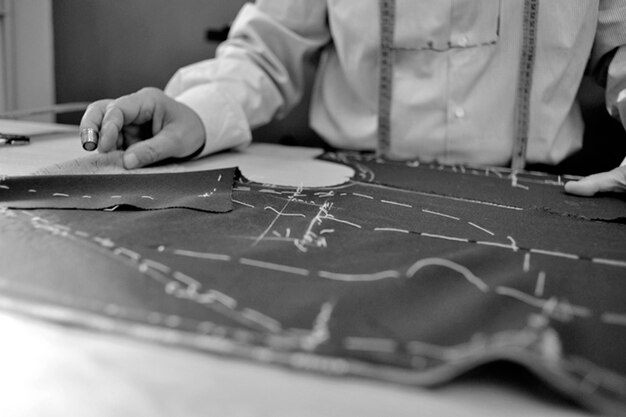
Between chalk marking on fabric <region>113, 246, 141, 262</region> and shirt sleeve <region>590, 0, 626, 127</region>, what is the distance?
2.57 ft

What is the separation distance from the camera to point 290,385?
0.30 m

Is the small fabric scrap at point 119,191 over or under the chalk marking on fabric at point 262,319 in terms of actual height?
over

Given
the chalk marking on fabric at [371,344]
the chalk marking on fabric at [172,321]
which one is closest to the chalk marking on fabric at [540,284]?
the chalk marking on fabric at [371,344]

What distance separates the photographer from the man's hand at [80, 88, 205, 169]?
0.76 m

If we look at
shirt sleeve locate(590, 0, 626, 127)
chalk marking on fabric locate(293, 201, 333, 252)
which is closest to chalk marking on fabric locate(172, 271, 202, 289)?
chalk marking on fabric locate(293, 201, 333, 252)

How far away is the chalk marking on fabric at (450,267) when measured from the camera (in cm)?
41

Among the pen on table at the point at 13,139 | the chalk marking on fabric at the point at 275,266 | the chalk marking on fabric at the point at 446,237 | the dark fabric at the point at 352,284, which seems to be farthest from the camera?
the pen on table at the point at 13,139

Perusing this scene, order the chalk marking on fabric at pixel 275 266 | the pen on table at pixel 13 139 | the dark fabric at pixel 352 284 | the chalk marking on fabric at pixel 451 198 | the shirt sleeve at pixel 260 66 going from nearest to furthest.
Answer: the dark fabric at pixel 352 284 < the chalk marking on fabric at pixel 275 266 < the chalk marking on fabric at pixel 451 198 < the pen on table at pixel 13 139 < the shirt sleeve at pixel 260 66

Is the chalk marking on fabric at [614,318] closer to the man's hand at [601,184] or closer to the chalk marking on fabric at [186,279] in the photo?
the chalk marking on fabric at [186,279]

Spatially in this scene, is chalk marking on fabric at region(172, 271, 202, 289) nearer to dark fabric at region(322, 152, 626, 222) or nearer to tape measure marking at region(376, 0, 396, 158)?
dark fabric at region(322, 152, 626, 222)

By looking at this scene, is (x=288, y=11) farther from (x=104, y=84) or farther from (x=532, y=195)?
(x=104, y=84)

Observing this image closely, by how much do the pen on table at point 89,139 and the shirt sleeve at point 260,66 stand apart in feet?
0.75

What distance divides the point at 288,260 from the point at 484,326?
6.2 inches

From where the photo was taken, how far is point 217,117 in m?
0.92
